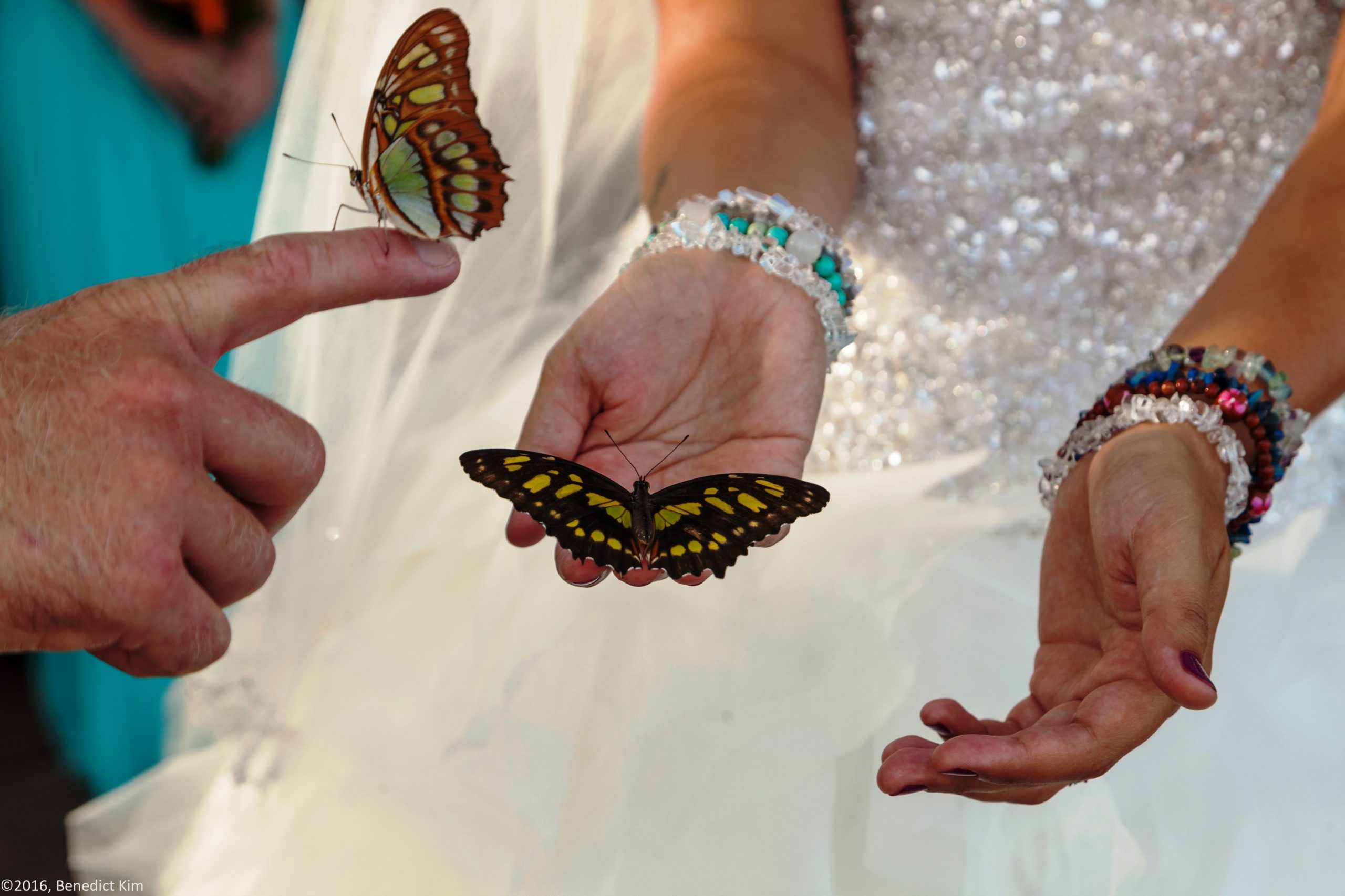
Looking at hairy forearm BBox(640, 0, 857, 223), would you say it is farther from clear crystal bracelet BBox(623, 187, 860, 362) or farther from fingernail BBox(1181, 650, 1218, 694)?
fingernail BBox(1181, 650, 1218, 694)

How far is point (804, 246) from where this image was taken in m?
1.12

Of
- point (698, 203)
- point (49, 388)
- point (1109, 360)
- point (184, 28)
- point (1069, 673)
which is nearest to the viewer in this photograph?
point (49, 388)

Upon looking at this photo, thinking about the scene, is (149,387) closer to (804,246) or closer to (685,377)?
(685,377)

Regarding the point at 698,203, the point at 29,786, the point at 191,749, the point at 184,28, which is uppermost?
the point at 184,28

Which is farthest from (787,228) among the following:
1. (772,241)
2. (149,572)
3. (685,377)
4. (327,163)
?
(149,572)

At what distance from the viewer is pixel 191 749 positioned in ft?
3.92

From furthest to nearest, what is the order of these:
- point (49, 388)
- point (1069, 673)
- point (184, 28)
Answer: point (184, 28), point (1069, 673), point (49, 388)

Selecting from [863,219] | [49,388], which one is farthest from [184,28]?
[49,388]

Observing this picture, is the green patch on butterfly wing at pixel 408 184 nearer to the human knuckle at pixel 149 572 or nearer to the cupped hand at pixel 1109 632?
the human knuckle at pixel 149 572

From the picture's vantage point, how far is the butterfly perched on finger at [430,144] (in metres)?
0.71

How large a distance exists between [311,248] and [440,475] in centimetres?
50

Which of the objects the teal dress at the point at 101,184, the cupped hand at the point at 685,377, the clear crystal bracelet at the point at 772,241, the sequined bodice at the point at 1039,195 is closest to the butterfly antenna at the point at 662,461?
the cupped hand at the point at 685,377

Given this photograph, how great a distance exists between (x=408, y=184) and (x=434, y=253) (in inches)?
3.0

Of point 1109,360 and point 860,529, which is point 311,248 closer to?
point 860,529
